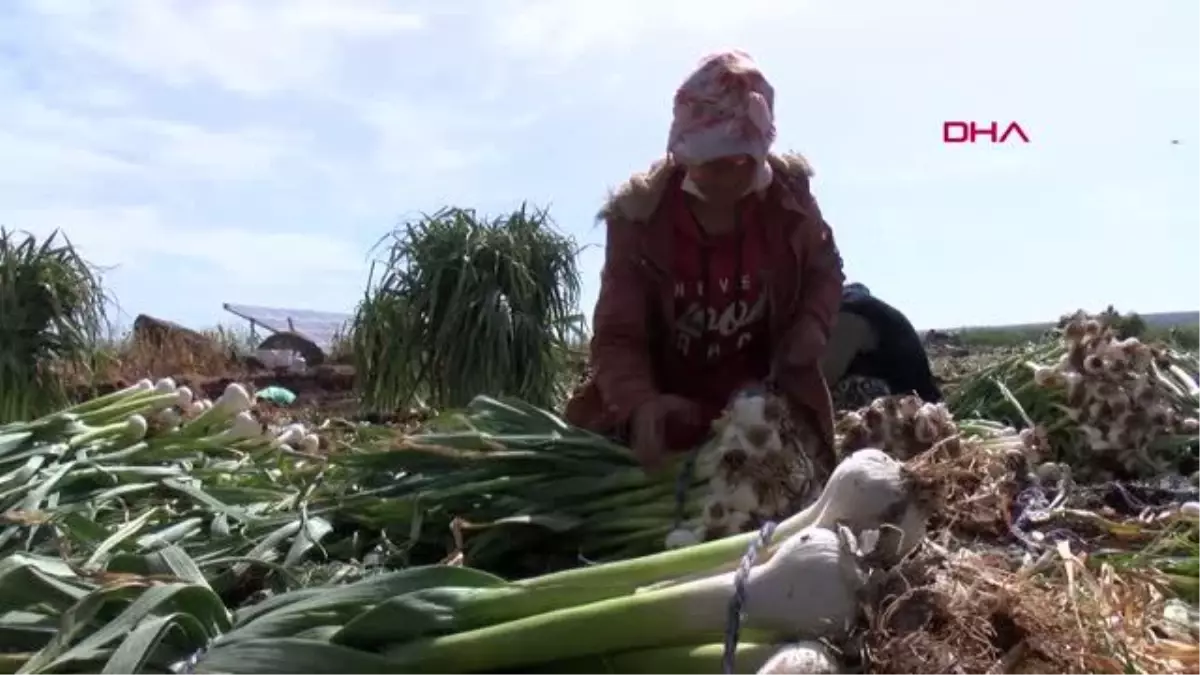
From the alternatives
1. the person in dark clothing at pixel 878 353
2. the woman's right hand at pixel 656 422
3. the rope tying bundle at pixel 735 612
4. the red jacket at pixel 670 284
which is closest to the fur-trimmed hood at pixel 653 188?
the red jacket at pixel 670 284

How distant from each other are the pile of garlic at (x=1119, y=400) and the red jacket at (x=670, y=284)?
103cm

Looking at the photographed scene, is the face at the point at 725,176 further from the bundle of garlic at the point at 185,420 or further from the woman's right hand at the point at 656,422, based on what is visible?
the bundle of garlic at the point at 185,420

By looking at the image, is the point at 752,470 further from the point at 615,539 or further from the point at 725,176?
the point at 725,176

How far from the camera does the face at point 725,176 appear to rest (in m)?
2.17

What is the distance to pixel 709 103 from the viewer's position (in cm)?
213

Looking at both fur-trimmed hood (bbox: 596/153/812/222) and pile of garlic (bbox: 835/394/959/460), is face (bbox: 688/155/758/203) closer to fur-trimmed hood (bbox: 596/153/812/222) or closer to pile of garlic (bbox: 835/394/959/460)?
fur-trimmed hood (bbox: 596/153/812/222)

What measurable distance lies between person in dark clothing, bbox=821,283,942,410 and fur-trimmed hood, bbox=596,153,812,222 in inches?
48.4

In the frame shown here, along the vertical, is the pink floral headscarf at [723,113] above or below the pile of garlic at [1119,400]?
above

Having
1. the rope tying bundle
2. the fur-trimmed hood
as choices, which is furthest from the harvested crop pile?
the fur-trimmed hood

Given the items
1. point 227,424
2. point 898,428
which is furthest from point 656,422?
point 227,424

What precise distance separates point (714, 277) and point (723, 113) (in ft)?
1.04

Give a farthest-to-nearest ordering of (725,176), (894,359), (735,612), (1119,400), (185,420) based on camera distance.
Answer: (894,359), (185,420), (1119,400), (725,176), (735,612)

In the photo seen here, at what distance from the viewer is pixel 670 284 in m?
2.30

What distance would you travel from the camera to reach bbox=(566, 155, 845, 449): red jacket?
2.20 meters
